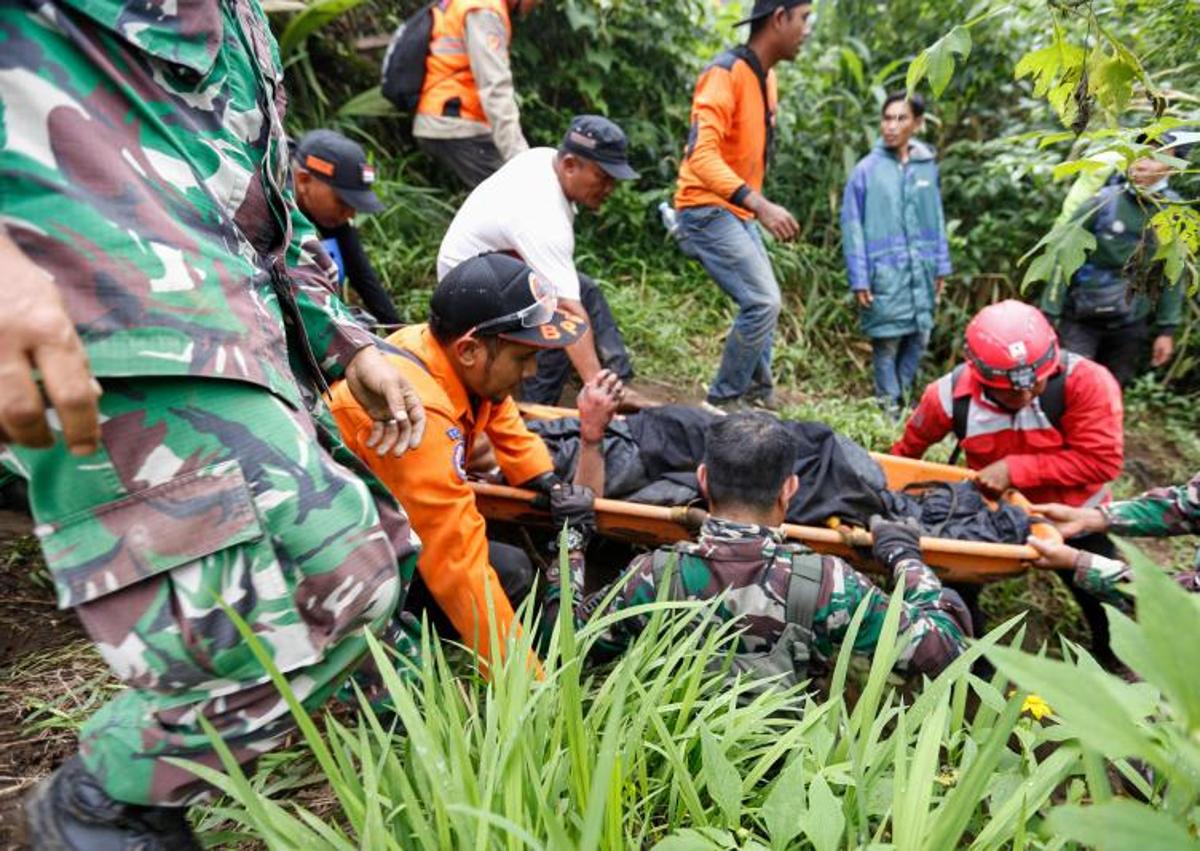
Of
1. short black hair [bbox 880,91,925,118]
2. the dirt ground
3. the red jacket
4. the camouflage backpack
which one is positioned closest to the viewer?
the dirt ground

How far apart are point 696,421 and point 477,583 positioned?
64.9 inches

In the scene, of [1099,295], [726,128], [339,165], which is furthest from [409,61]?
[1099,295]

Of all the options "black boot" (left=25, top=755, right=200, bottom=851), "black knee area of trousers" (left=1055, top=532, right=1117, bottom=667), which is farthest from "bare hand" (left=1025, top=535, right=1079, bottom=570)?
"black boot" (left=25, top=755, right=200, bottom=851)

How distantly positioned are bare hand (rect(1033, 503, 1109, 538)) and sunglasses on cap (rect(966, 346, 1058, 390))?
17.8 inches

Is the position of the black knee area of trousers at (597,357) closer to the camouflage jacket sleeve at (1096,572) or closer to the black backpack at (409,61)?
the black backpack at (409,61)

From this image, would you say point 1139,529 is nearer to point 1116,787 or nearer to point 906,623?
point 1116,787

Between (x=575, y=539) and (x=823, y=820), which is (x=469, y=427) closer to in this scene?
(x=575, y=539)

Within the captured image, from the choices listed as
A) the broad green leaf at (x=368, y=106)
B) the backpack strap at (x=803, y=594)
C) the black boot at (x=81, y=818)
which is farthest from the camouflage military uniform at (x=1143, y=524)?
the broad green leaf at (x=368, y=106)

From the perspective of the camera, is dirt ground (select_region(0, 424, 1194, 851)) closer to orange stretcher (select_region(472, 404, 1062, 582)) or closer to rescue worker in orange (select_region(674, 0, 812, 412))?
orange stretcher (select_region(472, 404, 1062, 582))

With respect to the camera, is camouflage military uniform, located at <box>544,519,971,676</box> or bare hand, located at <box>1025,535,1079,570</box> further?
bare hand, located at <box>1025,535,1079,570</box>

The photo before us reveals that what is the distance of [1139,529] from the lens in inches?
113

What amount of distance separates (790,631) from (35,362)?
1661mm

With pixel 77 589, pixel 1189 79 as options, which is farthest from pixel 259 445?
pixel 1189 79

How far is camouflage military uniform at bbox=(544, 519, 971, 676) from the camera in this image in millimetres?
2068
